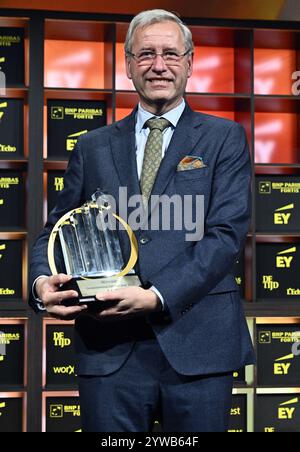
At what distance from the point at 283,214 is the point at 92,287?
2.62 m

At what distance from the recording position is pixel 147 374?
1.55 m

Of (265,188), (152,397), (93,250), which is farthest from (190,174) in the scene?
(265,188)

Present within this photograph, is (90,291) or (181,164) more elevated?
(181,164)

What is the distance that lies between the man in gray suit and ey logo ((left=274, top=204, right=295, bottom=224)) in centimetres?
228

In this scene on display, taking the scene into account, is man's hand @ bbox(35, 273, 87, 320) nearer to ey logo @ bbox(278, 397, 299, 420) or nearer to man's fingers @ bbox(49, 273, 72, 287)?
man's fingers @ bbox(49, 273, 72, 287)

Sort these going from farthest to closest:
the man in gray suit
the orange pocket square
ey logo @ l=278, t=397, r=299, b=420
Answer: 1. ey logo @ l=278, t=397, r=299, b=420
2. the orange pocket square
3. the man in gray suit

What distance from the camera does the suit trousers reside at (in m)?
1.54

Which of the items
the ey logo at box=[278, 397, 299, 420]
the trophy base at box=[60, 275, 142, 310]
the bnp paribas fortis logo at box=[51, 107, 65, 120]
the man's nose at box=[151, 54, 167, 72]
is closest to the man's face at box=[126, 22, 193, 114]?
the man's nose at box=[151, 54, 167, 72]

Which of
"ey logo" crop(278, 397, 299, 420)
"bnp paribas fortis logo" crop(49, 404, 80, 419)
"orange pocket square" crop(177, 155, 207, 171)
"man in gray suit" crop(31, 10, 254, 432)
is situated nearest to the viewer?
"man in gray suit" crop(31, 10, 254, 432)

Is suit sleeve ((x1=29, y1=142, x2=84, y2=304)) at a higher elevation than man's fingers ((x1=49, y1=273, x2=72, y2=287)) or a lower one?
higher

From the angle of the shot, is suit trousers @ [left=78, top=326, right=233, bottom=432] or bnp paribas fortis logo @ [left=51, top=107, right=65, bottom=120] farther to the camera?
bnp paribas fortis logo @ [left=51, top=107, right=65, bottom=120]
